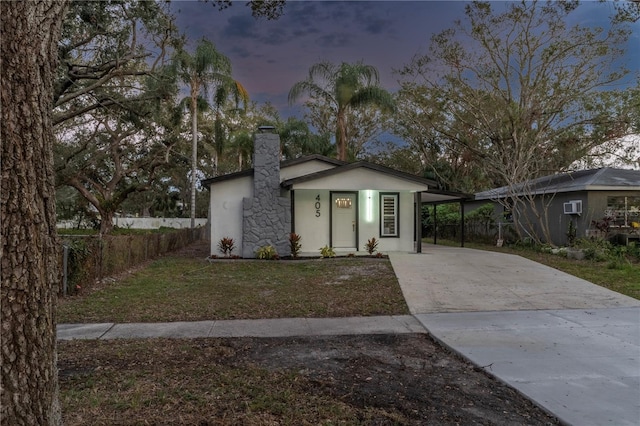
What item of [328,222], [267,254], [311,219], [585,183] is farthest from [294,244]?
[585,183]

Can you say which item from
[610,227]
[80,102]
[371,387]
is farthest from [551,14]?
[80,102]

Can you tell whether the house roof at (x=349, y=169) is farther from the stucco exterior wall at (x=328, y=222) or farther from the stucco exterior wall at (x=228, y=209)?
the stucco exterior wall at (x=228, y=209)

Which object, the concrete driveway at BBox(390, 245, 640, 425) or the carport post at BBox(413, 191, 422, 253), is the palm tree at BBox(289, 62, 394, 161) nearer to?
the carport post at BBox(413, 191, 422, 253)

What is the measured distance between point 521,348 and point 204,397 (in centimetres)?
369

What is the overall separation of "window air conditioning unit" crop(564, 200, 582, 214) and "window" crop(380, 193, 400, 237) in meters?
7.02

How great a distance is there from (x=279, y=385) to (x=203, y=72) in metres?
18.9

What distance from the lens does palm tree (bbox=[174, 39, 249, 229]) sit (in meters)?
18.3

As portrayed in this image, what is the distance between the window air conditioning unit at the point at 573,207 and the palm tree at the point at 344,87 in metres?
8.54

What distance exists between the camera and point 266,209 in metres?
13.8

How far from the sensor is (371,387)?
148 inches

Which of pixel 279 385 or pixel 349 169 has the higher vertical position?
pixel 349 169

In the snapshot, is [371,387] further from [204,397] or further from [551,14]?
[551,14]

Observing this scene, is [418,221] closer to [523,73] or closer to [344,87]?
[523,73]

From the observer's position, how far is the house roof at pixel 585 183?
604 inches
